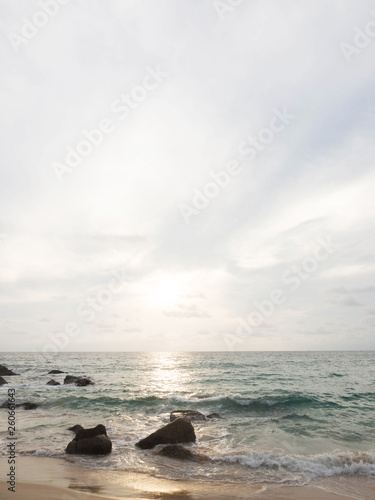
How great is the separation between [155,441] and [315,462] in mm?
5731

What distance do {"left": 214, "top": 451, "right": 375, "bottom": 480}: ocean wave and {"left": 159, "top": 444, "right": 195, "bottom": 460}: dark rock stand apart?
95 centimetres

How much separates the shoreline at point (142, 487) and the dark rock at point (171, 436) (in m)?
2.99

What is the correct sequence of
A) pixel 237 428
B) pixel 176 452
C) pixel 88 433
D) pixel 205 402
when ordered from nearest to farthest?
pixel 176 452 → pixel 88 433 → pixel 237 428 → pixel 205 402

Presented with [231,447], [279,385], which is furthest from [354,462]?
[279,385]

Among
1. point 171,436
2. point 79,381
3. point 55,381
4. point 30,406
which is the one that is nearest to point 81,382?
point 79,381

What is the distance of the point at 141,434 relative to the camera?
14.9 m

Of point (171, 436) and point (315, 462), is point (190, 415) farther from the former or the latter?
point (315, 462)

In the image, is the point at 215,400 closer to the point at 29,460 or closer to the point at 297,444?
the point at 297,444

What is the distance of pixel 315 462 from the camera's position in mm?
11016

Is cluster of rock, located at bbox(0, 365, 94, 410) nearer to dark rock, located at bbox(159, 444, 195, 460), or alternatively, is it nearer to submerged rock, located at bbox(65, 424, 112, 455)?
submerged rock, located at bbox(65, 424, 112, 455)

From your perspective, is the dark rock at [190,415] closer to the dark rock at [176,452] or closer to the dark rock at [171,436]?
the dark rock at [171,436]

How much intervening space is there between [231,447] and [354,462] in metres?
4.31

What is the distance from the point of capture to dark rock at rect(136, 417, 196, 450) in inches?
498

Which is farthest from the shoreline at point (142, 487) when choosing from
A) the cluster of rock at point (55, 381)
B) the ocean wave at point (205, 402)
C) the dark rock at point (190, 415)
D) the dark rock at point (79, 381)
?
the dark rock at point (79, 381)
